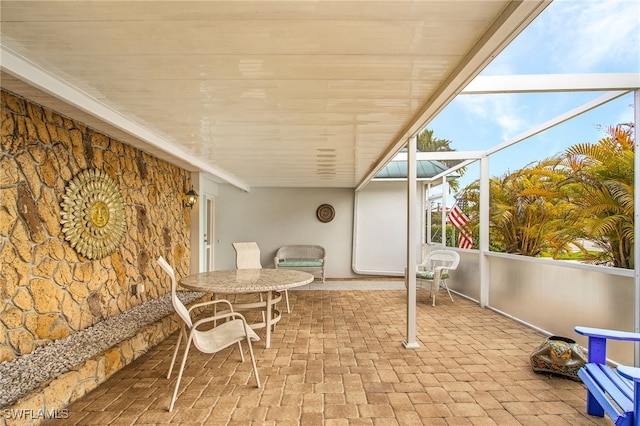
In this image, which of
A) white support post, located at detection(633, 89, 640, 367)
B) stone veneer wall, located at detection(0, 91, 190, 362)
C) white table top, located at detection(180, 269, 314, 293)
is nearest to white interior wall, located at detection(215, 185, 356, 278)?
stone veneer wall, located at detection(0, 91, 190, 362)

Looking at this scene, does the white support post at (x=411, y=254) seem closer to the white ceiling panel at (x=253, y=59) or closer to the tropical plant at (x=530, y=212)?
the white ceiling panel at (x=253, y=59)

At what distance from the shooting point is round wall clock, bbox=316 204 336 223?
8.11 meters

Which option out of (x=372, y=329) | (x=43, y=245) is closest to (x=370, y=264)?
(x=372, y=329)

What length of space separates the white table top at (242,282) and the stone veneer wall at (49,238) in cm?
100

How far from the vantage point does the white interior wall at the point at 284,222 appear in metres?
8.13

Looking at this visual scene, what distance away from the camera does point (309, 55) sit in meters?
1.91

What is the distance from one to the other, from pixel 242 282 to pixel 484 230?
3930 mm

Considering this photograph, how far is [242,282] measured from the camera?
3301 millimetres

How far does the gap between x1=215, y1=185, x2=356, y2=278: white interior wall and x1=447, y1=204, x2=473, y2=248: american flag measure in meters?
2.54

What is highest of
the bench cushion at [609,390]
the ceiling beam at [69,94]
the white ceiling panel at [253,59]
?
the white ceiling panel at [253,59]

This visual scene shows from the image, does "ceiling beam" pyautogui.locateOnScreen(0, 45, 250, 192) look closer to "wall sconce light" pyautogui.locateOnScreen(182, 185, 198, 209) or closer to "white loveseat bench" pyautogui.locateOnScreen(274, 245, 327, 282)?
"wall sconce light" pyautogui.locateOnScreen(182, 185, 198, 209)

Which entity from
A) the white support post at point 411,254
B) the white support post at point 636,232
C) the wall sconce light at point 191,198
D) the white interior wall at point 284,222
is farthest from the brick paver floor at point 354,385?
the white interior wall at point 284,222

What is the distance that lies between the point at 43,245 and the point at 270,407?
2.46 metres

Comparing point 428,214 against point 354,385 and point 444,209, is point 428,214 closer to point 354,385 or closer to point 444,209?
point 444,209
